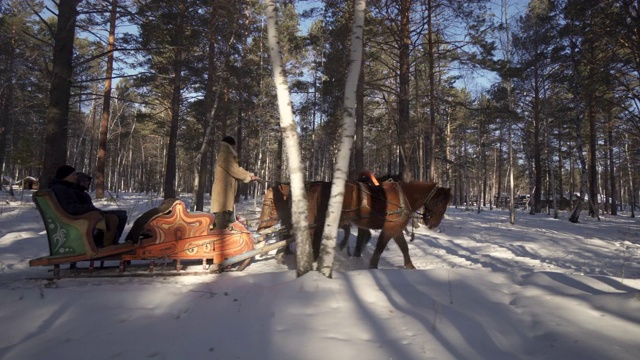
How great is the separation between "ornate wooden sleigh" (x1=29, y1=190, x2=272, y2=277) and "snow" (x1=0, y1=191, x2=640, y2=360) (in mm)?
297

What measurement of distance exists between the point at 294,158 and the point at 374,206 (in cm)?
243

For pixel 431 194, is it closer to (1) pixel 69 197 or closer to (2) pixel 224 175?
(2) pixel 224 175

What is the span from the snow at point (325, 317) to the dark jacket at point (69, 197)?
2.91ft

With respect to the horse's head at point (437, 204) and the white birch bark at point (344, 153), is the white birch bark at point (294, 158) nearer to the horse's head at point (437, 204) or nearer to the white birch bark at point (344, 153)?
the white birch bark at point (344, 153)

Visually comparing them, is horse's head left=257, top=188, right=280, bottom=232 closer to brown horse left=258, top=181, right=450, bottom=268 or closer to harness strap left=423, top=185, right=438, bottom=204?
brown horse left=258, top=181, right=450, bottom=268

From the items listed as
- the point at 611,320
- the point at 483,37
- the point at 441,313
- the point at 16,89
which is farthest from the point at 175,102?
the point at 16,89

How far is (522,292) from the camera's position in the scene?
12.6ft

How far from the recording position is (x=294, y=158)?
171 inches

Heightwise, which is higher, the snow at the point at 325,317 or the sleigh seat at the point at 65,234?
the sleigh seat at the point at 65,234

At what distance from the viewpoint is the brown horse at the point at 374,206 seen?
602 centimetres

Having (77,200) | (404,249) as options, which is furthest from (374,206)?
(77,200)

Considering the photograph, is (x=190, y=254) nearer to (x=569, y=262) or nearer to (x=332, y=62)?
(x=569, y=262)

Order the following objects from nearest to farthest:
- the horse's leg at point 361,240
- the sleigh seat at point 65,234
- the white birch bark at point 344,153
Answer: the white birch bark at point 344,153, the sleigh seat at point 65,234, the horse's leg at point 361,240

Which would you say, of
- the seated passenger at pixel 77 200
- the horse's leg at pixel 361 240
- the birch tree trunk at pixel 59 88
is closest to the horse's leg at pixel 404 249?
the horse's leg at pixel 361 240
